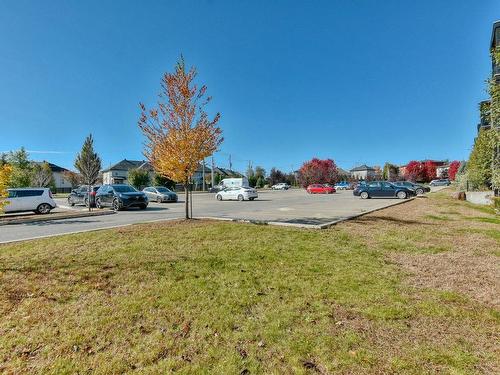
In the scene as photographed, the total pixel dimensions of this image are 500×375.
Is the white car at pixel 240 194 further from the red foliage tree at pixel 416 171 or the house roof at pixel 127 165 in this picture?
the red foliage tree at pixel 416 171

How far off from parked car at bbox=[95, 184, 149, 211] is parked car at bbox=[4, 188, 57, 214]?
308cm

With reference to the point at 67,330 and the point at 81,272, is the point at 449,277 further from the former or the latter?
the point at 81,272

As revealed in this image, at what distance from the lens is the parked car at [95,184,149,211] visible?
18750mm

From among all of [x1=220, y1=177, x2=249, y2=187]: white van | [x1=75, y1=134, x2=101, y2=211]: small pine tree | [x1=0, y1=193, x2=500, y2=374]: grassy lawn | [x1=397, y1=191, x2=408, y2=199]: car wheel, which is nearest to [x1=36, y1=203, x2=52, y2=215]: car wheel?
[x1=75, y1=134, x2=101, y2=211]: small pine tree

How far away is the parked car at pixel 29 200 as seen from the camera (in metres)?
16.7

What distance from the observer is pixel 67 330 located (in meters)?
3.39

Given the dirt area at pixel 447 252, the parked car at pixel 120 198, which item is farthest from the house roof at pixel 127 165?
the dirt area at pixel 447 252

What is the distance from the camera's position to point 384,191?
2705 centimetres

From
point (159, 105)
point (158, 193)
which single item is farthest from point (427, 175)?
point (159, 105)

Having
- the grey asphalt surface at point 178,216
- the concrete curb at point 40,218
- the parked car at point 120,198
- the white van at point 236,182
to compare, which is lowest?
the grey asphalt surface at point 178,216

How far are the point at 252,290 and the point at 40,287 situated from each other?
11.1ft

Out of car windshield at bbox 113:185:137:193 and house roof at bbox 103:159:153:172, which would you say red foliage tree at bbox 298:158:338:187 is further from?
car windshield at bbox 113:185:137:193

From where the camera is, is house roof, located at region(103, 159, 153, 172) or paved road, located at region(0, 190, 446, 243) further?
house roof, located at region(103, 159, 153, 172)

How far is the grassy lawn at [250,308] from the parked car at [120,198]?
1178 centimetres
